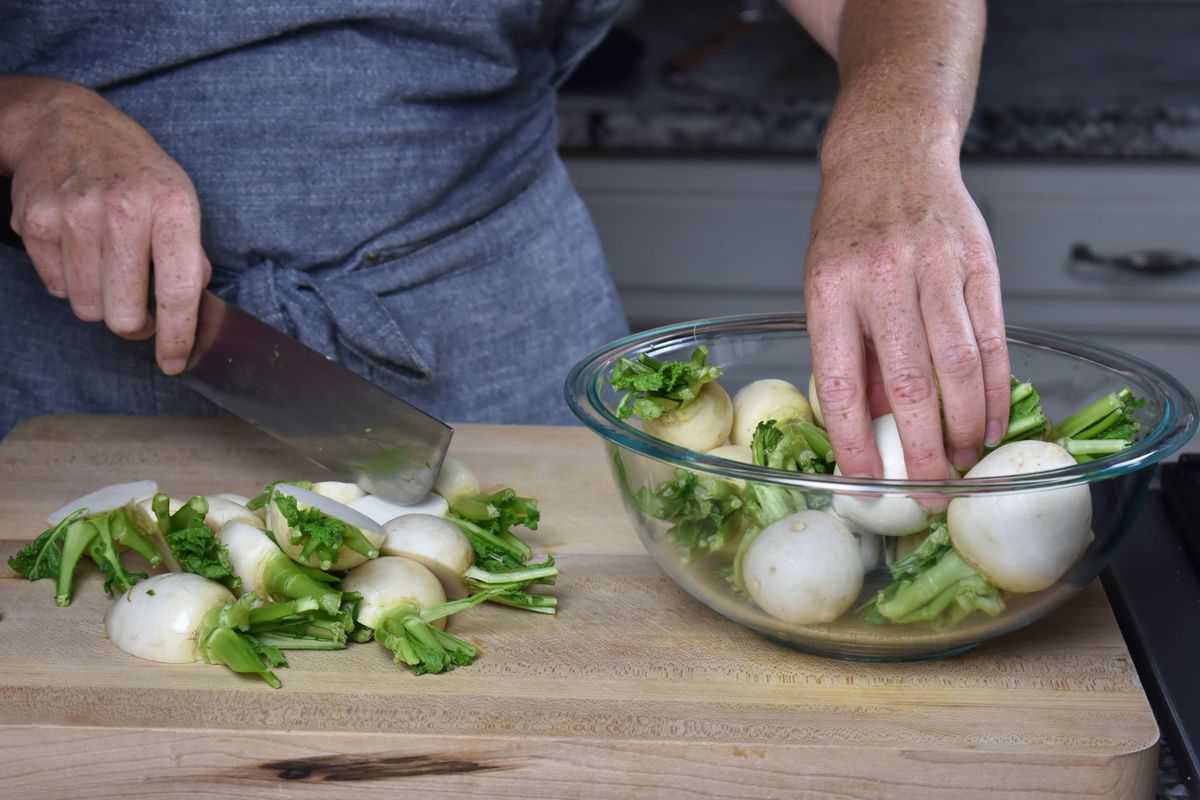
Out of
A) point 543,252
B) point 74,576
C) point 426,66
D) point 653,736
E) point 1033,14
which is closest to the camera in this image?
point 653,736

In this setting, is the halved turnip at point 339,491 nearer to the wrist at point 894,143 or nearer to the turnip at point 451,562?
the turnip at point 451,562

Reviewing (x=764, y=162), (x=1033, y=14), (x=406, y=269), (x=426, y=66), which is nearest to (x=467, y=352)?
(x=406, y=269)

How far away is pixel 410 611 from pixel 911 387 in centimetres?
32

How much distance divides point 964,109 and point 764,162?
97 cm

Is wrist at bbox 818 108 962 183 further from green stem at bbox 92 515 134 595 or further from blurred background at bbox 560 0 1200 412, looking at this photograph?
blurred background at bbox 560 0 1200 412

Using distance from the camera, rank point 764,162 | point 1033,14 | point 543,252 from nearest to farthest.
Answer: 1. point 543,252
2. point 764,162
3. point 1033,14

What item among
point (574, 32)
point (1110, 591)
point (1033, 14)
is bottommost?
point (1033, 14)

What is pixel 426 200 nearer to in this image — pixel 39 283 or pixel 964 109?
pixel 39 283

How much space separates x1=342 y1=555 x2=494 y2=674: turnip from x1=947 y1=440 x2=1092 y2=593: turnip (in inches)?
11.4

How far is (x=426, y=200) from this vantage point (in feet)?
4.06

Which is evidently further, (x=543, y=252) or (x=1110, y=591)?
(x=543, y=252)

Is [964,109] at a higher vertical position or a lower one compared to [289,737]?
higher

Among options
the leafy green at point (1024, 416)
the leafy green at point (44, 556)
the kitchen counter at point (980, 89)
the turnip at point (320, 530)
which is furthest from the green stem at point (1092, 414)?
the kitchen counter at point (980, 89)

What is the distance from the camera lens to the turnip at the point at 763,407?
0.90 m
